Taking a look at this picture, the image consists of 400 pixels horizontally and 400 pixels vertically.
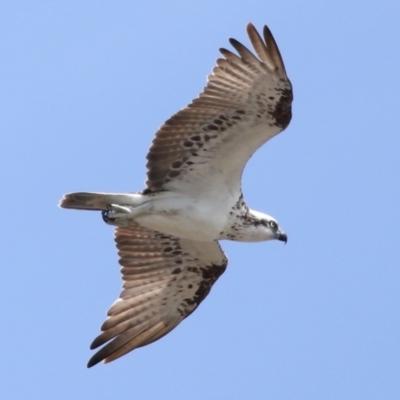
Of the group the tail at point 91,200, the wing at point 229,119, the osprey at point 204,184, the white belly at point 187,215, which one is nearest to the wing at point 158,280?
the osprey at point 204,184

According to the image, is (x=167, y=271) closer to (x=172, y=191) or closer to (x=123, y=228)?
(x=123, y=228)

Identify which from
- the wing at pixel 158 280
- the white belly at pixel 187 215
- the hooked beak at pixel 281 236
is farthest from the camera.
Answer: the wing at pixel 158 280

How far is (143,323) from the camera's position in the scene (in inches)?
555

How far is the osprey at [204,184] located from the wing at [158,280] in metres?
0.01

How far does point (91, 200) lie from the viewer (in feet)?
42.7

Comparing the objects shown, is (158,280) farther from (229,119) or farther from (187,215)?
(229,119)

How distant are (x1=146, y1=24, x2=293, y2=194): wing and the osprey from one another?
1 centimetres

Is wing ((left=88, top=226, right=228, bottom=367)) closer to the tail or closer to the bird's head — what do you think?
the bird's head

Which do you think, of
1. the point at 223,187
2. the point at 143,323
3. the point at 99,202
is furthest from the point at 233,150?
the point at 143,323

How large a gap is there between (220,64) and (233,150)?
0.91m

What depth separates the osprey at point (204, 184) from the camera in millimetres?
12695

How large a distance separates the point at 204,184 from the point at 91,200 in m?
1.22

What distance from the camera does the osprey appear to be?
12695mm

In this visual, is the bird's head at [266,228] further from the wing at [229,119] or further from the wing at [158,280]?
the wing at [158,280]
